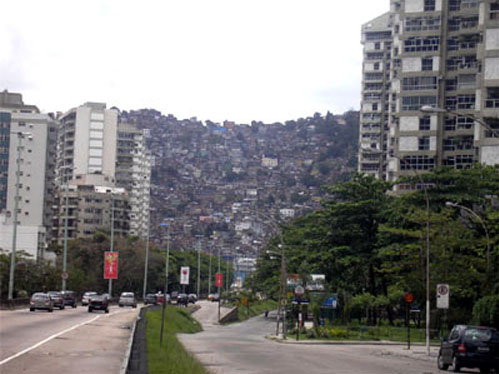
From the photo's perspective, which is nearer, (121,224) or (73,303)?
(73,303)

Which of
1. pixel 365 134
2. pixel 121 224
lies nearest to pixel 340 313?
pixel 365 134

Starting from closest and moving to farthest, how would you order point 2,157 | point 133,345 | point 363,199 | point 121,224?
point 133,345, point 363,199, point 2,157, point 121,224

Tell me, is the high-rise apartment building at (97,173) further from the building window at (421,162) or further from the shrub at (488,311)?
the shrub at (488,311)

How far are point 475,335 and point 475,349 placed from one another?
1.53ft

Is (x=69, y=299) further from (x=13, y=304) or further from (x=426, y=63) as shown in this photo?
(x=426, y=63)

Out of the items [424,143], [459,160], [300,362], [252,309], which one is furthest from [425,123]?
[300,362]

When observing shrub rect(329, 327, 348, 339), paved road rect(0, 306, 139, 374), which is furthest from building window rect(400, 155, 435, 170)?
paved road rect(0, 306, 139, 374)

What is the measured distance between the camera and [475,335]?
3166cm

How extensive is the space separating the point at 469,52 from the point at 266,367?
7181 cm

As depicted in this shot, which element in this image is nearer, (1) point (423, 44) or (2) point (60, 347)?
(2) point (60, 347)

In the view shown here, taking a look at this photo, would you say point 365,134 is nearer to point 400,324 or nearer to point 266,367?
point 400,324

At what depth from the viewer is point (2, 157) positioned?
14925cm

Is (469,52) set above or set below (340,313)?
above

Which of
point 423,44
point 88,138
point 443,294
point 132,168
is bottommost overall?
point 443,294
